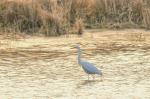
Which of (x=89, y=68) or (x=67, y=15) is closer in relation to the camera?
(x=89, y=68)

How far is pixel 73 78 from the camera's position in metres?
12.3

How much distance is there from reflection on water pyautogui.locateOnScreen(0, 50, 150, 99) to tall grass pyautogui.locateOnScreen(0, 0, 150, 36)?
2976mm

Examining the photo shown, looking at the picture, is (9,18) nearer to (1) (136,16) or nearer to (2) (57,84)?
(1) (136,16)

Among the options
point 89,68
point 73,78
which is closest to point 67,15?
point 89,68

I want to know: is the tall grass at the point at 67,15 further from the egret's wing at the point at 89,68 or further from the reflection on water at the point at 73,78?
the egret's wing at the point at 89,68

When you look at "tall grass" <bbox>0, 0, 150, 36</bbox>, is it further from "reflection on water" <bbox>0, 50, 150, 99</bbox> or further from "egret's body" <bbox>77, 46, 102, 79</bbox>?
"egret's body" <bbox>77, 46, 102, 79</bbox>

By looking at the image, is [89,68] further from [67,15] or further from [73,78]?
[67,15]

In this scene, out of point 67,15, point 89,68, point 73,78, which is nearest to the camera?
point 73,78

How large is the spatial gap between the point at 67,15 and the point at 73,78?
20.5 feet

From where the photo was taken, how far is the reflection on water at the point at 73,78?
10883 millimetres

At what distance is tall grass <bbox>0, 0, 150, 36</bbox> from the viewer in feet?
57.9

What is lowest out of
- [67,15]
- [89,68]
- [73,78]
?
[73,78]

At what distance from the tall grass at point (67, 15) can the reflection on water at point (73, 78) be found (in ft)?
9.76

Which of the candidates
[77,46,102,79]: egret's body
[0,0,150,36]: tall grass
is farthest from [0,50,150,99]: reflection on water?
[0,0,150,36]: tall grass
